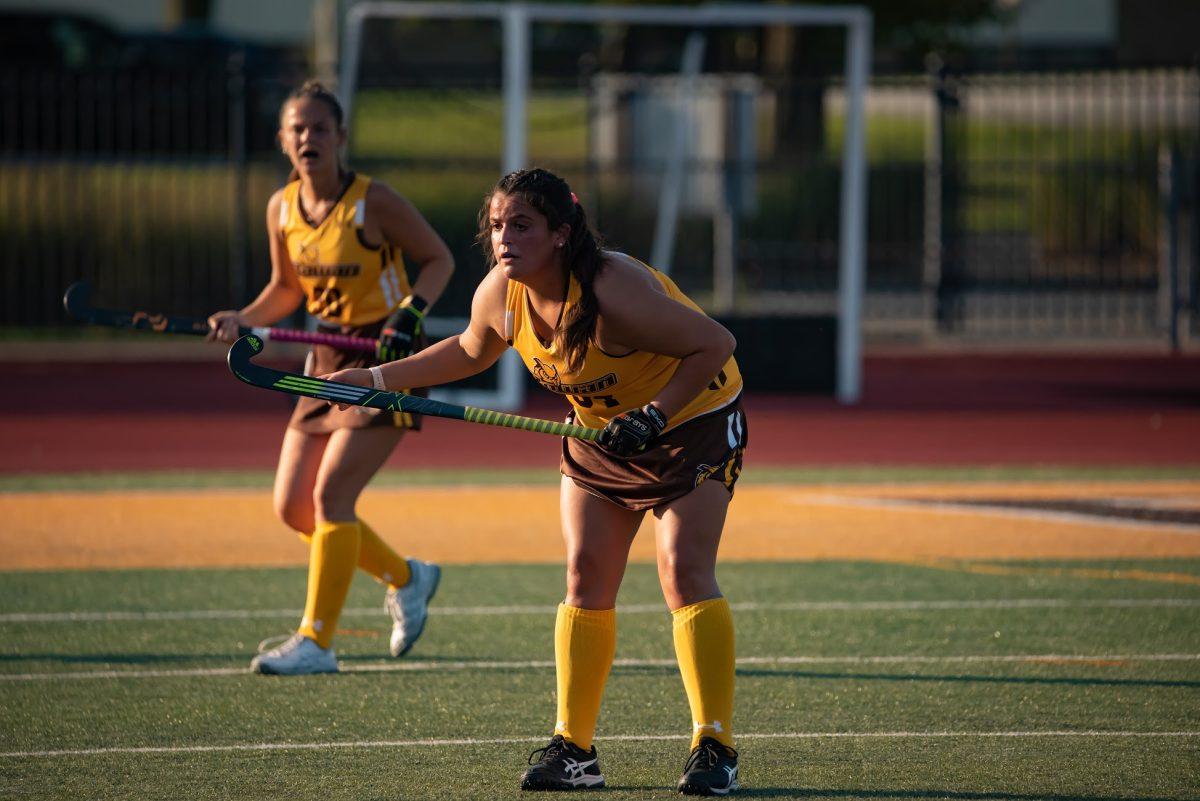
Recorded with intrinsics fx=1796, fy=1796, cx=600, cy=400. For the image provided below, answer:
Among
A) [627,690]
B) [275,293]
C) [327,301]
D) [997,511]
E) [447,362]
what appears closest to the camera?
[447,362]

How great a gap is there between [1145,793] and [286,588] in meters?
4.81

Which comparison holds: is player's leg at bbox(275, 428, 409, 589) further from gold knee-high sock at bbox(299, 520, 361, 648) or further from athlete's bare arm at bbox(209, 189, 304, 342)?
athlete's bare arm at bbox(209, 189, 304, 342)

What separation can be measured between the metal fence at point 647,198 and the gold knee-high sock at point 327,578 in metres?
10.3

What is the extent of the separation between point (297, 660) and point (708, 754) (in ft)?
7.44

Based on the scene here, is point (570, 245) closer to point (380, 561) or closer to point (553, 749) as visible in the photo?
point (553, 749)

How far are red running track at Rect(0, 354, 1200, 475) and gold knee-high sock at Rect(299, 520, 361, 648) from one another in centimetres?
662

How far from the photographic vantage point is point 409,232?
288 inches

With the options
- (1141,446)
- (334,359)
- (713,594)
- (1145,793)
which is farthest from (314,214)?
(1141,446)

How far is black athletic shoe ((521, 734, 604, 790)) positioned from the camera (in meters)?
5.34

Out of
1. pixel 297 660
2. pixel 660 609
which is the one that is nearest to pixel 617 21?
pixel 660 609

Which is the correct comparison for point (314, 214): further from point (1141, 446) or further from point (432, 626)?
point (1141, 446)

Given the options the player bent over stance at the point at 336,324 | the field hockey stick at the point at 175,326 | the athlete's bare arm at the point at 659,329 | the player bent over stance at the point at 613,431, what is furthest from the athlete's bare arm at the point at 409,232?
the athlete's bare arm at the point at 659,329

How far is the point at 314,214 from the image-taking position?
731 centimetres

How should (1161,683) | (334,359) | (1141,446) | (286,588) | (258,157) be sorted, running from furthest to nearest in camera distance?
(258,157) < (1141,446) < (286,588) < (334,359) < (1161,683)
